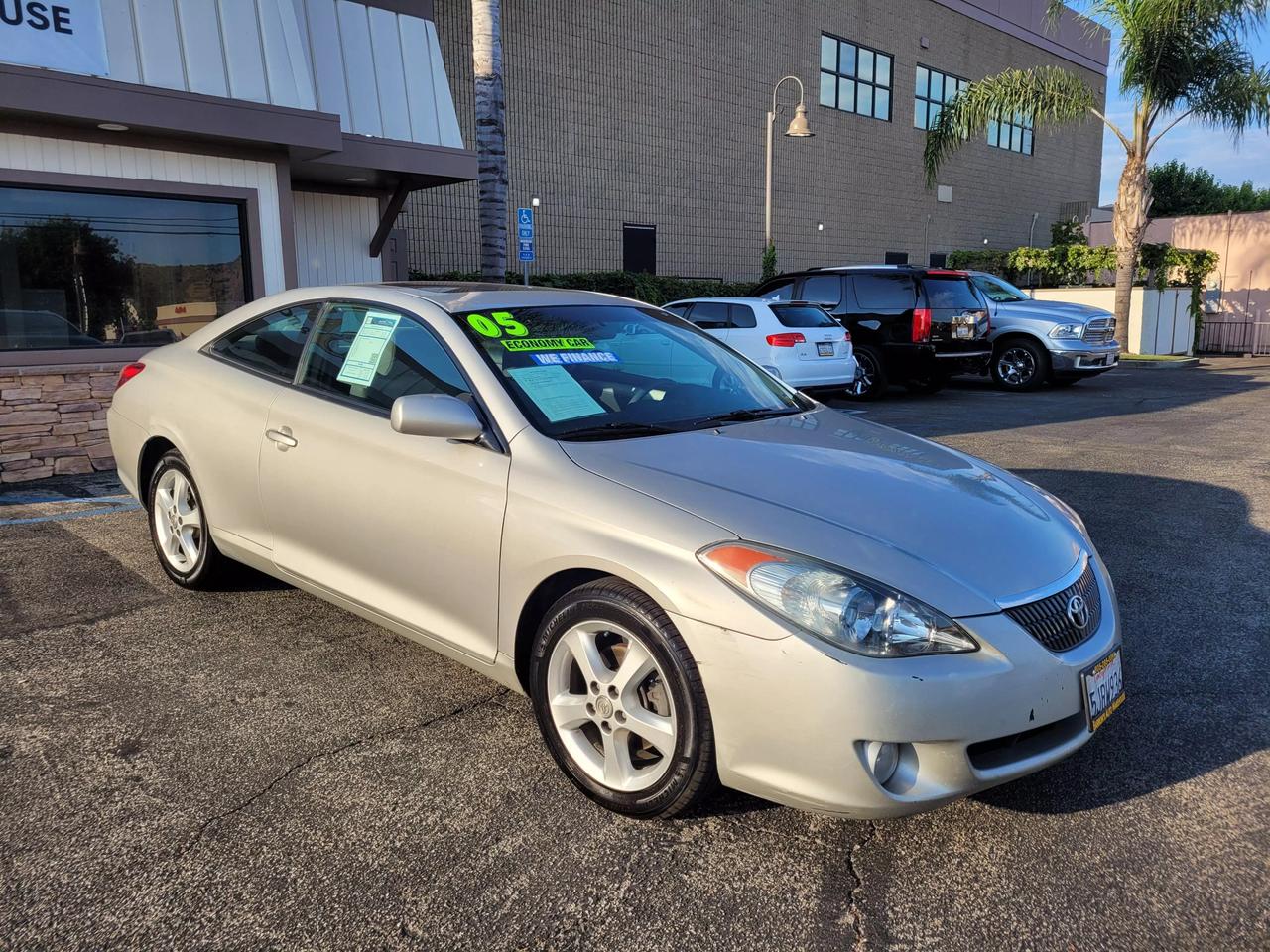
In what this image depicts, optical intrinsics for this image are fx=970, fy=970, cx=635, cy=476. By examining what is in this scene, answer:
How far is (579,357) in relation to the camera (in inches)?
148

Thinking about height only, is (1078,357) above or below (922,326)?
below

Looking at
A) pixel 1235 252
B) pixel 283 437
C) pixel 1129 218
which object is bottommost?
pixel 283 437

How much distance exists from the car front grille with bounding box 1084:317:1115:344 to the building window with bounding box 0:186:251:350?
12.2 metres

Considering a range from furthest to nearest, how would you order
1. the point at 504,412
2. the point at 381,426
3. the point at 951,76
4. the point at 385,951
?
the point at 951,76
the point at 381,426
the point at 504,412
the point at 385,951

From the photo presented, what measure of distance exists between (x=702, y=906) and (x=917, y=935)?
53 cm

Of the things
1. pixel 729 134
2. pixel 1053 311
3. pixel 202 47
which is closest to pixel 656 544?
pixel 202 47

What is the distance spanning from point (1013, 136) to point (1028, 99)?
1315 centimetres

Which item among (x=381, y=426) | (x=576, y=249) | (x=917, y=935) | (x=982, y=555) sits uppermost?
(x=576, y=249)

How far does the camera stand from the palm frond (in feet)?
63.6

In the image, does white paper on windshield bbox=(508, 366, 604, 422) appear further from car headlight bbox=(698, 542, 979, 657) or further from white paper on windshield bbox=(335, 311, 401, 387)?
car headlight bbox=(698, 542, 979, 657)

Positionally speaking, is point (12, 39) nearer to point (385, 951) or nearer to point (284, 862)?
point (284, 862)

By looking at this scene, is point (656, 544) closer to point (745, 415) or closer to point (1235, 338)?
point (745, 415)

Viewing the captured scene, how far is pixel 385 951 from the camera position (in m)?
2.30

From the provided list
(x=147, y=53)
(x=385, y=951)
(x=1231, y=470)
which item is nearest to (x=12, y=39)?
(x=147, y=53)
